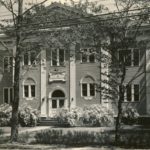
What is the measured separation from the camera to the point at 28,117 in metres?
36.3

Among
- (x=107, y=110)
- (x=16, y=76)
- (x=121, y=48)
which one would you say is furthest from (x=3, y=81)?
(x=121, y=48)

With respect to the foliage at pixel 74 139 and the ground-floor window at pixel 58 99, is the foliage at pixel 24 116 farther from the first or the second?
the foliage at pixel 74 139

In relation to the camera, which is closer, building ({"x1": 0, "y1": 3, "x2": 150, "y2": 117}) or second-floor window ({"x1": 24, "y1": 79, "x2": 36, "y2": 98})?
building ({"x1": 0, "y1": 3, "x2": 150, "y2": 117})

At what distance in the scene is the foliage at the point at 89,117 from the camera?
113 feet

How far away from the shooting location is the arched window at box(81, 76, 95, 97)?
1528 inches

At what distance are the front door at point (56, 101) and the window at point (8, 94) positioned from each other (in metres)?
4.81

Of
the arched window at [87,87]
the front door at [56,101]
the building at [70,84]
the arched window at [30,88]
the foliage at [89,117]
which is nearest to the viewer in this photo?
the foliage at [89,117]

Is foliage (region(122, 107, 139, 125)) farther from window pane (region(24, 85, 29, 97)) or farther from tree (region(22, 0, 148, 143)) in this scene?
tree (region(22, 0, 148, 143))

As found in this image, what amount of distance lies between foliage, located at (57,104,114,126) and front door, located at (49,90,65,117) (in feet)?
15.4

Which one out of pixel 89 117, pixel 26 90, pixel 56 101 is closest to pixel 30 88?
pixel 26 90

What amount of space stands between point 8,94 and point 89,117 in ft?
37.4

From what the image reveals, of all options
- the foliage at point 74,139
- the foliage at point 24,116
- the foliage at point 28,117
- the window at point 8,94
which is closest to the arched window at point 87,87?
the foliage at point 24,116

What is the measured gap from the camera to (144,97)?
121 ft

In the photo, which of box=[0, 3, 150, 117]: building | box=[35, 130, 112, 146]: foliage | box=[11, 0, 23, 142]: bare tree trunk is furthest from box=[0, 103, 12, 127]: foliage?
box=[11, 0, 23, 142]: bare tree trunk
